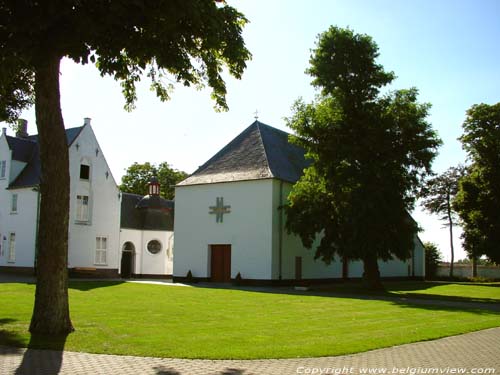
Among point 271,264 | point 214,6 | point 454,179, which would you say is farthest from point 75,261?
point 454,179

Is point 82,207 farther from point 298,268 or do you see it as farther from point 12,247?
point 298,268

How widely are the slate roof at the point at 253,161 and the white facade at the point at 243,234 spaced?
0.54m

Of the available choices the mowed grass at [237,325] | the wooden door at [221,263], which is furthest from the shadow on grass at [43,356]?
the wooden door at [221,263]

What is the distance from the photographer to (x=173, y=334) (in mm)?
11344

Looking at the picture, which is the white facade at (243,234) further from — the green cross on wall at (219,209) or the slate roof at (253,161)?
the slate roof at (253,161)

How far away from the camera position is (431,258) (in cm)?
5988

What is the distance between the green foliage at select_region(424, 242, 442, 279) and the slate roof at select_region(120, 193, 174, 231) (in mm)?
29034

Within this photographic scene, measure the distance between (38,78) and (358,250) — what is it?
770 inches

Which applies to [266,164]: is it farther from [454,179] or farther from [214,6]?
[454,179]

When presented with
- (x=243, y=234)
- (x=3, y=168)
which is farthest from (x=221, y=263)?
(x=3, y=168)

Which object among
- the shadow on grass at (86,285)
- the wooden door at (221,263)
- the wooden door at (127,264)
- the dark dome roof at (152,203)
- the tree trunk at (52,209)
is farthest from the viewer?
the dark dome roof at (152,203)

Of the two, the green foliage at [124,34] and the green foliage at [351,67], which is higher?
the green foliage at [351,67]

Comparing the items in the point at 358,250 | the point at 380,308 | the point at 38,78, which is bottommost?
the point at 380,308

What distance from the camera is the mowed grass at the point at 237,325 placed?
32.2ft
